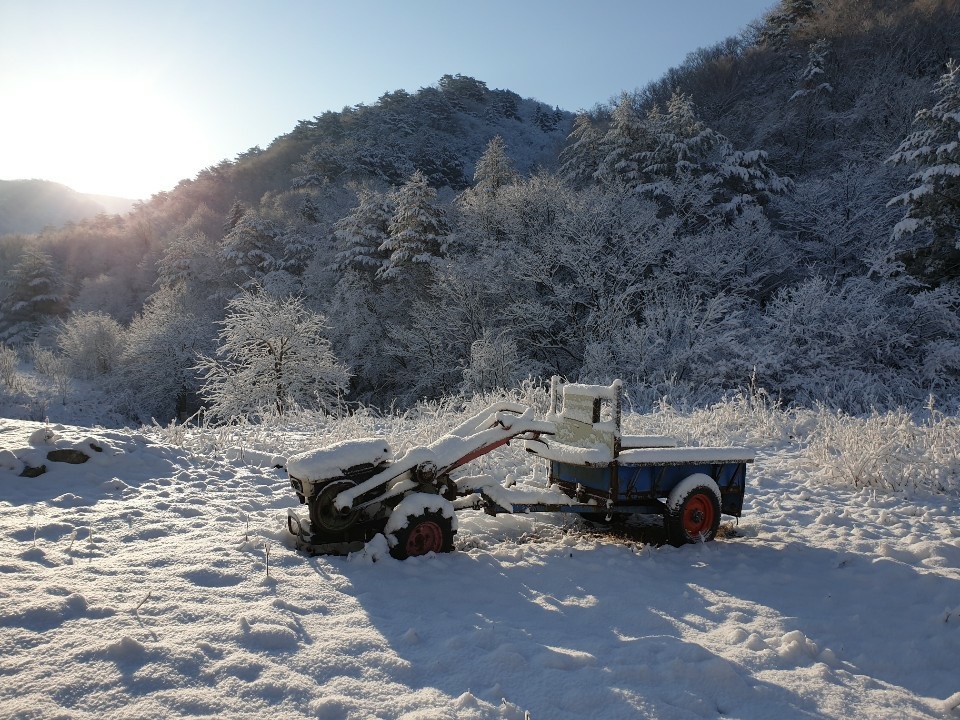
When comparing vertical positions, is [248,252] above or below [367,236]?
below

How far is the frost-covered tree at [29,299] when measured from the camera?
47312 millimetres

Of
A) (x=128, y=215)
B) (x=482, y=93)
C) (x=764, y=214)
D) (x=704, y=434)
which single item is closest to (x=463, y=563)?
(x=704, y=434)

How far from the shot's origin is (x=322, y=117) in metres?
91.2

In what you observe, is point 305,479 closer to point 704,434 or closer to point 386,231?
point 704,434

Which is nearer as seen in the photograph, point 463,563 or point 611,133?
point 463,563

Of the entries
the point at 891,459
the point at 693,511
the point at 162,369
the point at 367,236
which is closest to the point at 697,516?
the point at 693,511

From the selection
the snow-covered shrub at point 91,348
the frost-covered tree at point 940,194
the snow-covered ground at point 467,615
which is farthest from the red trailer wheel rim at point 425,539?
the snow-covered shrub at point 91,348

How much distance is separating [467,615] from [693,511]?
2.48 meters

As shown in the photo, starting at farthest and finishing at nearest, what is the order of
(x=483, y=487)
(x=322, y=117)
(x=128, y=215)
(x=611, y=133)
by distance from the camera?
1. (x=322, y=117)
2. (x=128, y=215)
3. (x=611, y=133)
4. (x=483, y=487)

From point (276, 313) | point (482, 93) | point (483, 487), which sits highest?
point (482, 93)

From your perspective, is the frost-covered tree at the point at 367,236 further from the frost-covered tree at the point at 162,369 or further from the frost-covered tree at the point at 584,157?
the frost-covered tree at the point at 584,157

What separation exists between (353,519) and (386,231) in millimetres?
29782

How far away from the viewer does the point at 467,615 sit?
350 cm

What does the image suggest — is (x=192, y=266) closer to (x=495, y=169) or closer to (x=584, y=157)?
(x=495, y=169)
